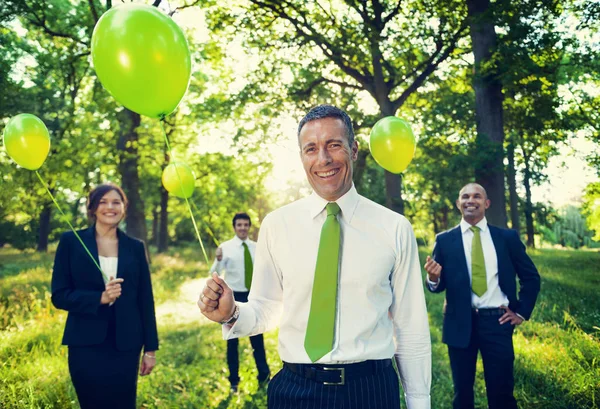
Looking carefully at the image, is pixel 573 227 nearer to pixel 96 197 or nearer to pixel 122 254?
pixel 122 254

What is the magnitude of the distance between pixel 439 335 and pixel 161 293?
934 centimetres

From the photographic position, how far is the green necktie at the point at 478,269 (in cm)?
393

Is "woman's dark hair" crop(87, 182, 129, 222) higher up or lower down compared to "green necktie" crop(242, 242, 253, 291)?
higher up

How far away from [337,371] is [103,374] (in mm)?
2150

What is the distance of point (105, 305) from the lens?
3.23 metres

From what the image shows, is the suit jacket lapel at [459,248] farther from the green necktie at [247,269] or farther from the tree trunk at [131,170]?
the tree trunk at [131,170]

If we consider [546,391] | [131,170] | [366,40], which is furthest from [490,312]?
[131,170]

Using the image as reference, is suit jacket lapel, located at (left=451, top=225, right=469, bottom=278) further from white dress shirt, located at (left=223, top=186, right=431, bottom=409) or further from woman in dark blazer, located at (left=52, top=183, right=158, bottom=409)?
woman in dark blazer, located at (left=52, top=183, right=158, bottom=409)

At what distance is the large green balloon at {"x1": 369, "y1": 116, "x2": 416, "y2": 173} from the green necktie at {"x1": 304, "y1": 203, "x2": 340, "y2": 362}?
196 cm

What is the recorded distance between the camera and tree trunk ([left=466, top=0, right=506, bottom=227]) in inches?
299

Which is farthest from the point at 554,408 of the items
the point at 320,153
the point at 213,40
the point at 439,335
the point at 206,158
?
the point at 206,158

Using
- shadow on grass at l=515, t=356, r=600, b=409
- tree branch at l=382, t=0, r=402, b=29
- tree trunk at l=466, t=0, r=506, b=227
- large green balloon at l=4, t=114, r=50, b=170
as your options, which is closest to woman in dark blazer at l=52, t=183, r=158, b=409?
large green balloon at l=4, t=114, r=50, b=170

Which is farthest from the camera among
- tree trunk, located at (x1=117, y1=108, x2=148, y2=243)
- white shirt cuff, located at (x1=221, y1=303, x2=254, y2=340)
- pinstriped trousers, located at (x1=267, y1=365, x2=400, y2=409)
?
tree trunk, located at (x1=117, y1=108, x2=148, y2=243)

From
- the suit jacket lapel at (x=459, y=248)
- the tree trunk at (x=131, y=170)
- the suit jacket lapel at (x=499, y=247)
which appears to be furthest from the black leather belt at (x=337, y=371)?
the tree trunk at (x=131, y=170)
